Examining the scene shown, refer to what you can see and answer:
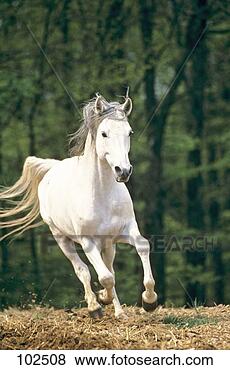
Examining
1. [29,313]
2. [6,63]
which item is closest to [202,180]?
[6,63]

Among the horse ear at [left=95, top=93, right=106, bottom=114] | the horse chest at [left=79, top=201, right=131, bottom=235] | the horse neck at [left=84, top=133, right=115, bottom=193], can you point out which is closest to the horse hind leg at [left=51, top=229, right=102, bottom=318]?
the horse chest at [left=79, top=201, right=131, bottom=235]

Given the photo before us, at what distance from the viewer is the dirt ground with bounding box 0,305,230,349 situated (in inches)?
223

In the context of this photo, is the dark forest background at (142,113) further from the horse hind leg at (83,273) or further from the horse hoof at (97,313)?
the horse hoof at (97,313)

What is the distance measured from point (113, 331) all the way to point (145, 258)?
1.96 feet

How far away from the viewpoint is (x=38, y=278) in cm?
1065

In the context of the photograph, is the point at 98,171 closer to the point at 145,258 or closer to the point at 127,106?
the point at 127,106

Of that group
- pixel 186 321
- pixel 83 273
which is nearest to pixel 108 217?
pixel 83 273

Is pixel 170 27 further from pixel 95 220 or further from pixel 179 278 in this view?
pixel 95 220

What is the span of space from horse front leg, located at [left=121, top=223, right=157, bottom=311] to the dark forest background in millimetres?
4062

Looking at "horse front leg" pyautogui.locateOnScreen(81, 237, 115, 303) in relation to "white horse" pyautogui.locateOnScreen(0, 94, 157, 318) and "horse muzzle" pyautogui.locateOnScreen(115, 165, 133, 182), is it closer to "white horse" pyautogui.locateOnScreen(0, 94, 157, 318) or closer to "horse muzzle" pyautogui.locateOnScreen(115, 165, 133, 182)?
"white horse" pyautogui.locateOnScreen(0, 94, 157, 318)

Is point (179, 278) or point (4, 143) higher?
point (4, 143)

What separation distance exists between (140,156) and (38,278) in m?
2.01

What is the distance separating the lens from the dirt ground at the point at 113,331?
18.6 feet

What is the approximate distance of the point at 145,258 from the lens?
20.7 feet
